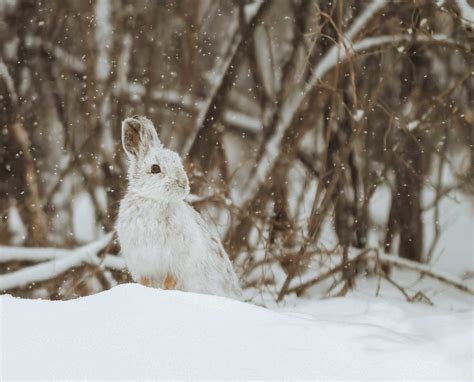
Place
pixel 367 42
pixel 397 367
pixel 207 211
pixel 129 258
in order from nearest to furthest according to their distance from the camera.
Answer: pixel 397 367 → pixel 129 258 → pixel 207 211 → pixel 367 42

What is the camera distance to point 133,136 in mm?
2646

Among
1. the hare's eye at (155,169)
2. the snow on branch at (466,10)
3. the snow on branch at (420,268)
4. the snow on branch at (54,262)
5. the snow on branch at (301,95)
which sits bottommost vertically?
the snow on branch at (54,262)

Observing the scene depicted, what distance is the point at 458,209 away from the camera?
14.2 feet

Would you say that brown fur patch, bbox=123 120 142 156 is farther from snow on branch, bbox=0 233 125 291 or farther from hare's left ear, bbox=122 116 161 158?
snow on branch, bbox=0 233 125 291

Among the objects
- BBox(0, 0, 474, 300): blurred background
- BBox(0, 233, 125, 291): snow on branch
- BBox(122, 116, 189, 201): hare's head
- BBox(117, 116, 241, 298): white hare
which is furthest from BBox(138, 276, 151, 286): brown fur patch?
BBox(0, 0, 474, 300): blurred background

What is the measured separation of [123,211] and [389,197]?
217 centimetres

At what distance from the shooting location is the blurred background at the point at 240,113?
13.7 feet

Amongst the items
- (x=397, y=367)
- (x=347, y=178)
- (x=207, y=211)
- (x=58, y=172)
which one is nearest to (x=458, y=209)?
(x=347, y=178)

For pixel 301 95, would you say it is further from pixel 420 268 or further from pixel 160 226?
pixel 160 226

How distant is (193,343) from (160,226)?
69 cm

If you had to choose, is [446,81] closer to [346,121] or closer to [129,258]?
[346,121]

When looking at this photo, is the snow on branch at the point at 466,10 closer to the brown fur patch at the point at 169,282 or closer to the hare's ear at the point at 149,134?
the hare's ear at the point at 149,134

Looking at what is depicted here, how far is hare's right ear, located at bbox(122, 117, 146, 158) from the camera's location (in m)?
2.62

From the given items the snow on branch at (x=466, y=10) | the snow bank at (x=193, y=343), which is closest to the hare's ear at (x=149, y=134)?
the snow bank at (x=193, y=343)
